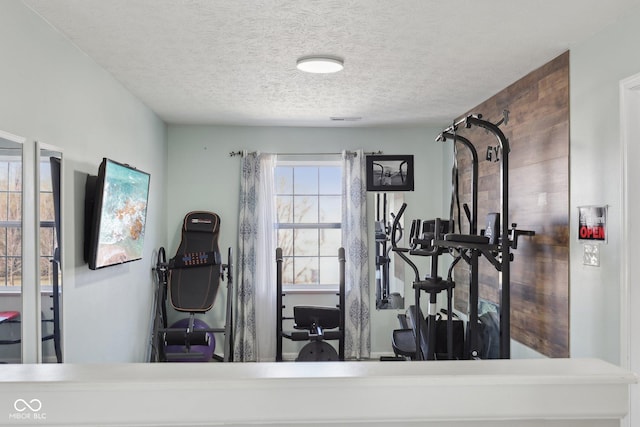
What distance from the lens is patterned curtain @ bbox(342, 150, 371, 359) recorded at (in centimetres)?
562

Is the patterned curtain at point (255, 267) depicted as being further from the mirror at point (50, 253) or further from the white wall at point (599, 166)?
the white wall at point (599, 166)

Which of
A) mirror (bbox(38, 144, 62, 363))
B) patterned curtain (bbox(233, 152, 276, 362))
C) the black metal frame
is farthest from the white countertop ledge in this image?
patterned curtain (bbox(233, 152, 276, 362))

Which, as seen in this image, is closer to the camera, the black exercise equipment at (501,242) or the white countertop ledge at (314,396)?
the white countertop ledge at (314,396)

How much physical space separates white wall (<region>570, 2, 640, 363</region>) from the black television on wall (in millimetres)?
2872

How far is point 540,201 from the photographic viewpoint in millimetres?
3402

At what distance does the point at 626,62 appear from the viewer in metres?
2.53

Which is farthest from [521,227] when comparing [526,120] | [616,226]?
[616,226]

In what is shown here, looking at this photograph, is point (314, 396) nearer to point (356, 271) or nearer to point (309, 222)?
point (356, 271)

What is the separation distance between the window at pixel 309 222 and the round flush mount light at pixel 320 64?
2552 mm

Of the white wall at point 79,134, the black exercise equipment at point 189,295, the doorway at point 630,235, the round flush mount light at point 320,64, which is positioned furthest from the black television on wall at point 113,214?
the doorway at point 630,235

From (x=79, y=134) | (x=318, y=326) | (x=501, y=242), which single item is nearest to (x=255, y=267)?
(x=318, y=326)

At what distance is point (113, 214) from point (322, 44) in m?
1.77

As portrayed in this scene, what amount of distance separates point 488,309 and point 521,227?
0.91 metres

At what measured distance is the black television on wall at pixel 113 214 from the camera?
3.15 metres
